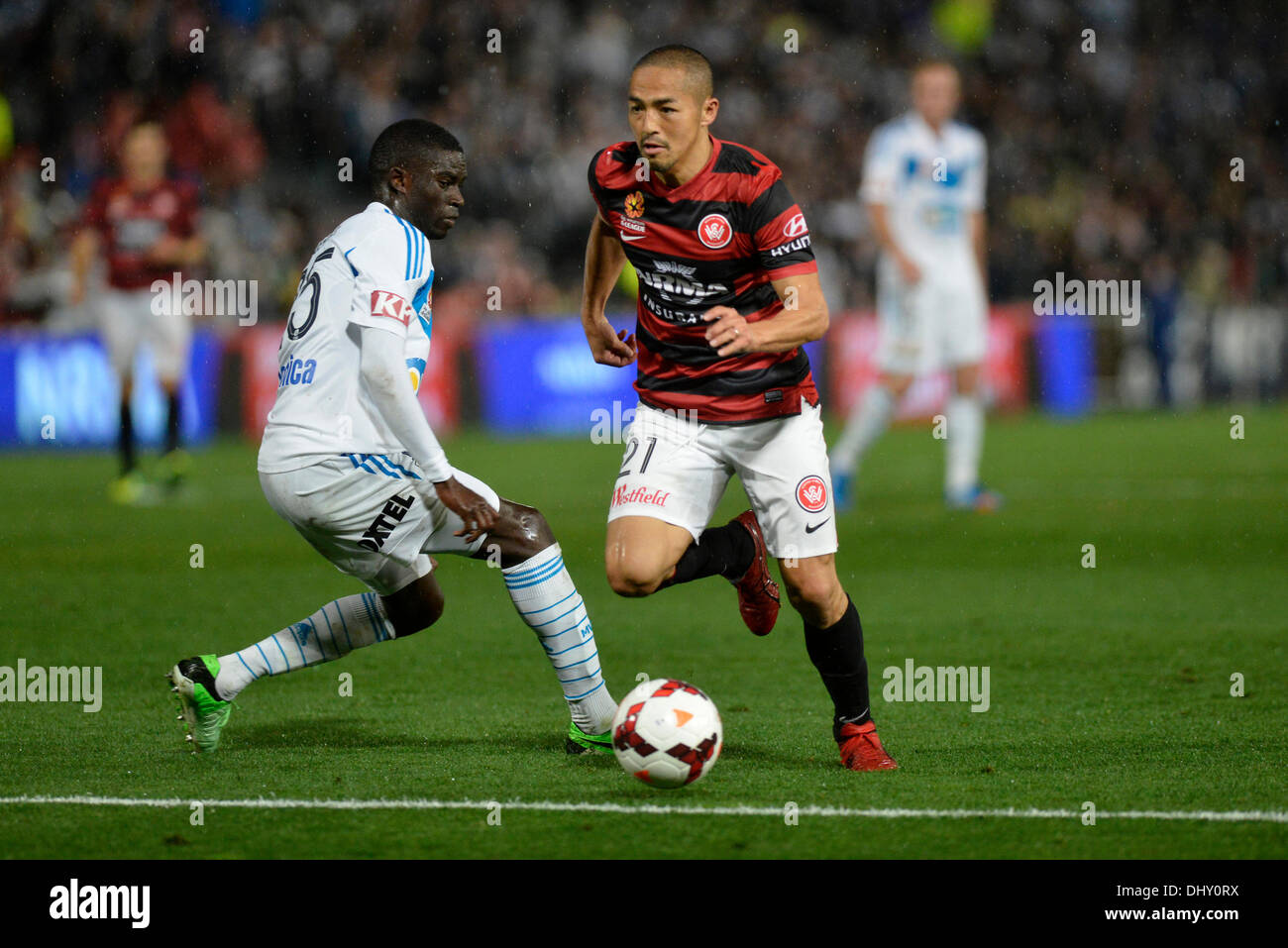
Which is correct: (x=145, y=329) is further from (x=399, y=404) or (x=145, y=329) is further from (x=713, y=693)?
(x=399, y=404)

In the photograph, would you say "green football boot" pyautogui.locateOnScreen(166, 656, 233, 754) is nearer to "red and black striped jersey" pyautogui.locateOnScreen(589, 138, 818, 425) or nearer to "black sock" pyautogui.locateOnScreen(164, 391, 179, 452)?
"red and black striped jersey" pyautogui.locateOnScreen(589, 138, 818, 425)

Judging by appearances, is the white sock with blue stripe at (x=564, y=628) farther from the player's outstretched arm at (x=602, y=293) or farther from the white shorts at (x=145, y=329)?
the white shorts at (x=145, y=329)

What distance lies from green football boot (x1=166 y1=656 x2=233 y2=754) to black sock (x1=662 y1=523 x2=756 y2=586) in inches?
56.3

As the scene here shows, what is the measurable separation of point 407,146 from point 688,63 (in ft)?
2.89

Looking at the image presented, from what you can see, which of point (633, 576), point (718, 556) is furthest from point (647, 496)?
point (718, 556)

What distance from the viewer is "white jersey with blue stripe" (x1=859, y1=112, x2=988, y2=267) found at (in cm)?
1143

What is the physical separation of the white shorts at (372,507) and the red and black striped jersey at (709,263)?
0.80 metres

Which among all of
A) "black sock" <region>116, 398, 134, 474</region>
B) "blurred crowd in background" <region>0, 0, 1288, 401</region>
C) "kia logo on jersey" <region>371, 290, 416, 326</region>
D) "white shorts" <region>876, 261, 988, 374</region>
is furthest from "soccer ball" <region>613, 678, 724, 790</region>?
"blurred crowd in background" <region>0, 0, 1288, 401</region>

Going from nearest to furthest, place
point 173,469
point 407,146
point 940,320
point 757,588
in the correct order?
point 407,146, point 757,588, point 940,320, point 173,469

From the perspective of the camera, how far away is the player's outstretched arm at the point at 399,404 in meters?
4.82

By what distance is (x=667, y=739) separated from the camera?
464cm

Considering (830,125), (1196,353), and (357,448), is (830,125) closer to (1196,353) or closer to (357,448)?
(1196,353)

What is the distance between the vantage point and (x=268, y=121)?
20219 mm

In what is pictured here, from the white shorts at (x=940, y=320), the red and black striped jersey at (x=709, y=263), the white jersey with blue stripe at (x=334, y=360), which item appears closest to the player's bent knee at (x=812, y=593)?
the red and black striped jersey at (x=709, y=263)
